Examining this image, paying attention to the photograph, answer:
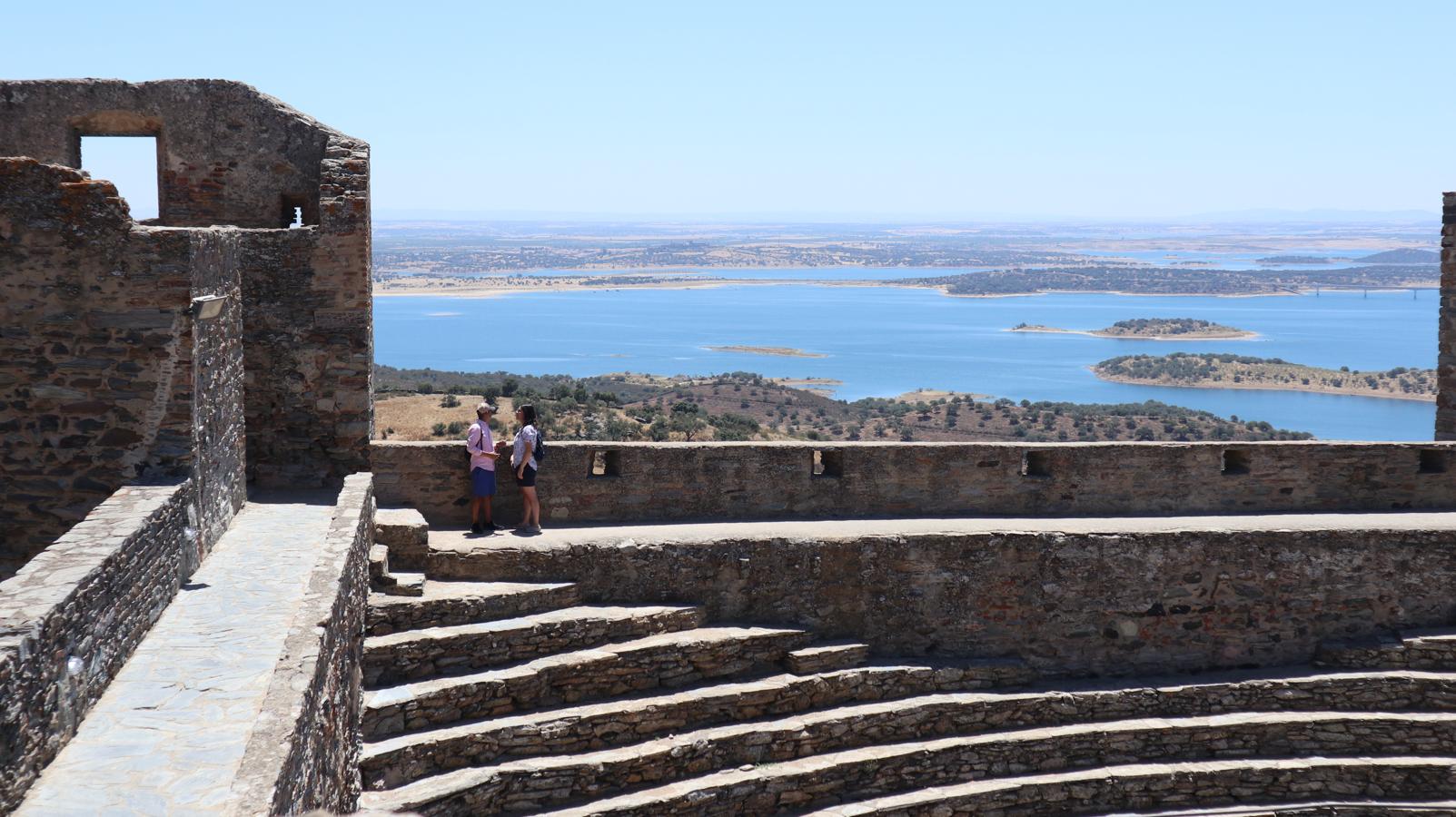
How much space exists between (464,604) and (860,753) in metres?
2.89

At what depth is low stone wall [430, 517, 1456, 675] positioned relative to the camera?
10.3 m

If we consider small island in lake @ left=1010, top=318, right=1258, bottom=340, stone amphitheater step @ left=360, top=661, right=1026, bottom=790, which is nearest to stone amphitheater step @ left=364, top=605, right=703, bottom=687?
stone amphitheater step @ left=360, top=661, right=1026, bottom=790

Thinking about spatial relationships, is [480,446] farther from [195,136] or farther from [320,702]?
[320,702]

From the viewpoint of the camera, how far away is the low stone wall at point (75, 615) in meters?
5.00

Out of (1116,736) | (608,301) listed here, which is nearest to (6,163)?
(1116,736)

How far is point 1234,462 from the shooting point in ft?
40.9

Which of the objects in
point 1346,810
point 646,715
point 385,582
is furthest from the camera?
point 1346,810

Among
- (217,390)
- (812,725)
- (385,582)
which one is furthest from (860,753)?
(217,390)

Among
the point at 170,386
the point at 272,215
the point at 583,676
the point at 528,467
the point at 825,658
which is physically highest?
the point at 272,215

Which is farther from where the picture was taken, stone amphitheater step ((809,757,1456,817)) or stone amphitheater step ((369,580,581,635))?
stone amphitheater step ((809,757,1456,817))

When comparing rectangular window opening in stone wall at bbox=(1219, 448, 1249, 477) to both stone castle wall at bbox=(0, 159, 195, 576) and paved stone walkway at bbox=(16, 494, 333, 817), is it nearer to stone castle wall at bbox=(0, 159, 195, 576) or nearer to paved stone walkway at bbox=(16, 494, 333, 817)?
paved stone walkway at bbox=(16, 494, 333, 817)

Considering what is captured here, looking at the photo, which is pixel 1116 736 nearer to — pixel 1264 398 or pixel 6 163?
pixel 6 163

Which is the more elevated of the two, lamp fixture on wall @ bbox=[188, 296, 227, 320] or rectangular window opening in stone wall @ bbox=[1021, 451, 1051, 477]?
lamp fixture on wall @ bbox=[188, 296, 227, 320]

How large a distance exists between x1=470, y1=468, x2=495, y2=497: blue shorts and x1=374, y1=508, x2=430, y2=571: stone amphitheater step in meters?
0.89
